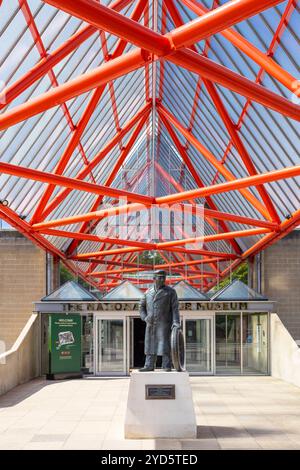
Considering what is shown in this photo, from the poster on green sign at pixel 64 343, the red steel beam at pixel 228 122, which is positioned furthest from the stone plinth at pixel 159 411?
the poster on green sign at pixel 64 343

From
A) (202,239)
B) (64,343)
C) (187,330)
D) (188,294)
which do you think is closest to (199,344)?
(187,330)

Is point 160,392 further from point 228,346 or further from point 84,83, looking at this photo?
point 228,346

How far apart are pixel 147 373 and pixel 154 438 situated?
121 cm

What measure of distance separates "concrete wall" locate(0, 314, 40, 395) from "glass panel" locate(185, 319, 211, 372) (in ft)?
20.8

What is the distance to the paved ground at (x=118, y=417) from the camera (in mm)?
12773

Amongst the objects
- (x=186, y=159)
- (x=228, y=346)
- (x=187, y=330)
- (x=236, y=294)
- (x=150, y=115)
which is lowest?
(x=228, y=346)

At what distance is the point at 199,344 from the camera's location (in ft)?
97.5

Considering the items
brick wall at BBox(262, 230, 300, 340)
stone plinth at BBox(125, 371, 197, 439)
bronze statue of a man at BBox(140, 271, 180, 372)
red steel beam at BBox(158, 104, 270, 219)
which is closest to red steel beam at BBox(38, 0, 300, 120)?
bronze statue of a man at BBox(140, 271, 180, 372)

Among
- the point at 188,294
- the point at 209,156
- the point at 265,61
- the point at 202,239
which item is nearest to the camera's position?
the point at 265,61

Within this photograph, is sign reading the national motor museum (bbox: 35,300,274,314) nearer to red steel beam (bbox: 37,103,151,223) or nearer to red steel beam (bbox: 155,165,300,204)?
red steel beam (bbox: 37,103,151,223)

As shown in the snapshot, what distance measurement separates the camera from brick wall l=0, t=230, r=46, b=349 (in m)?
35.2

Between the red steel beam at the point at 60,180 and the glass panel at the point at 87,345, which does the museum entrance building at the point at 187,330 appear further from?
the red steel beam at the point at 60,180

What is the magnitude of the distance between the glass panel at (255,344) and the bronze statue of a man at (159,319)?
1563cm

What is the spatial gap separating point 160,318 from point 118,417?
3317 millimetres
